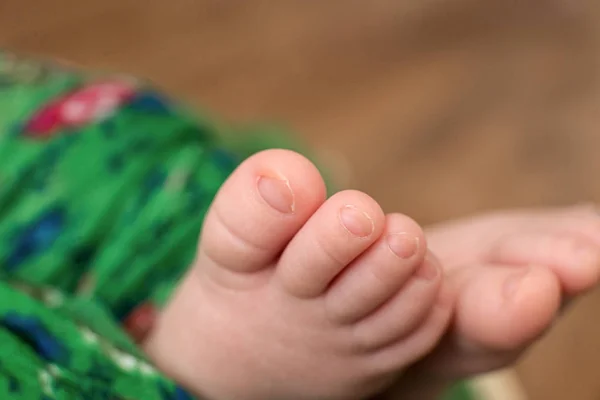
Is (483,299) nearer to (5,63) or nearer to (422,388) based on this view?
(422,388)

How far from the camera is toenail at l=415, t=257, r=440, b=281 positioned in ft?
1.34

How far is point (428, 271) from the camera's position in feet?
1.34

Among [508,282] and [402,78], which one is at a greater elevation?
[402,78]

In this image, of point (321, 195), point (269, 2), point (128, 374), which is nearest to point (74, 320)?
point (128, 374)

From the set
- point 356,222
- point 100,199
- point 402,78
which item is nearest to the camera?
point 356,222

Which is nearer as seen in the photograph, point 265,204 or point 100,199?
point 265,204

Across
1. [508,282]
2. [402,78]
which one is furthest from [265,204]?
[402,78]

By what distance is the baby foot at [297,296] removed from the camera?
0.38m

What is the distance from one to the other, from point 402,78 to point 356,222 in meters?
0.97

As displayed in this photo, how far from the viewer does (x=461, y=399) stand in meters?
0.83

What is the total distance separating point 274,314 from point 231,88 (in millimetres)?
933

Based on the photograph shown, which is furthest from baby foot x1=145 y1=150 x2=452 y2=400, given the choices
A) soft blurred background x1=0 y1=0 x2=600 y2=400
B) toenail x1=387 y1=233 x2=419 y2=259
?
soft blurred background x1=0 y1=0 x2=600 y2=400

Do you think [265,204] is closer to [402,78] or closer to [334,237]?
[334,237]

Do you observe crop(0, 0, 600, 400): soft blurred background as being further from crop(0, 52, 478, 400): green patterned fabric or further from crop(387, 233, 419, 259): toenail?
crop(387, 233, 419, 259): toenail
